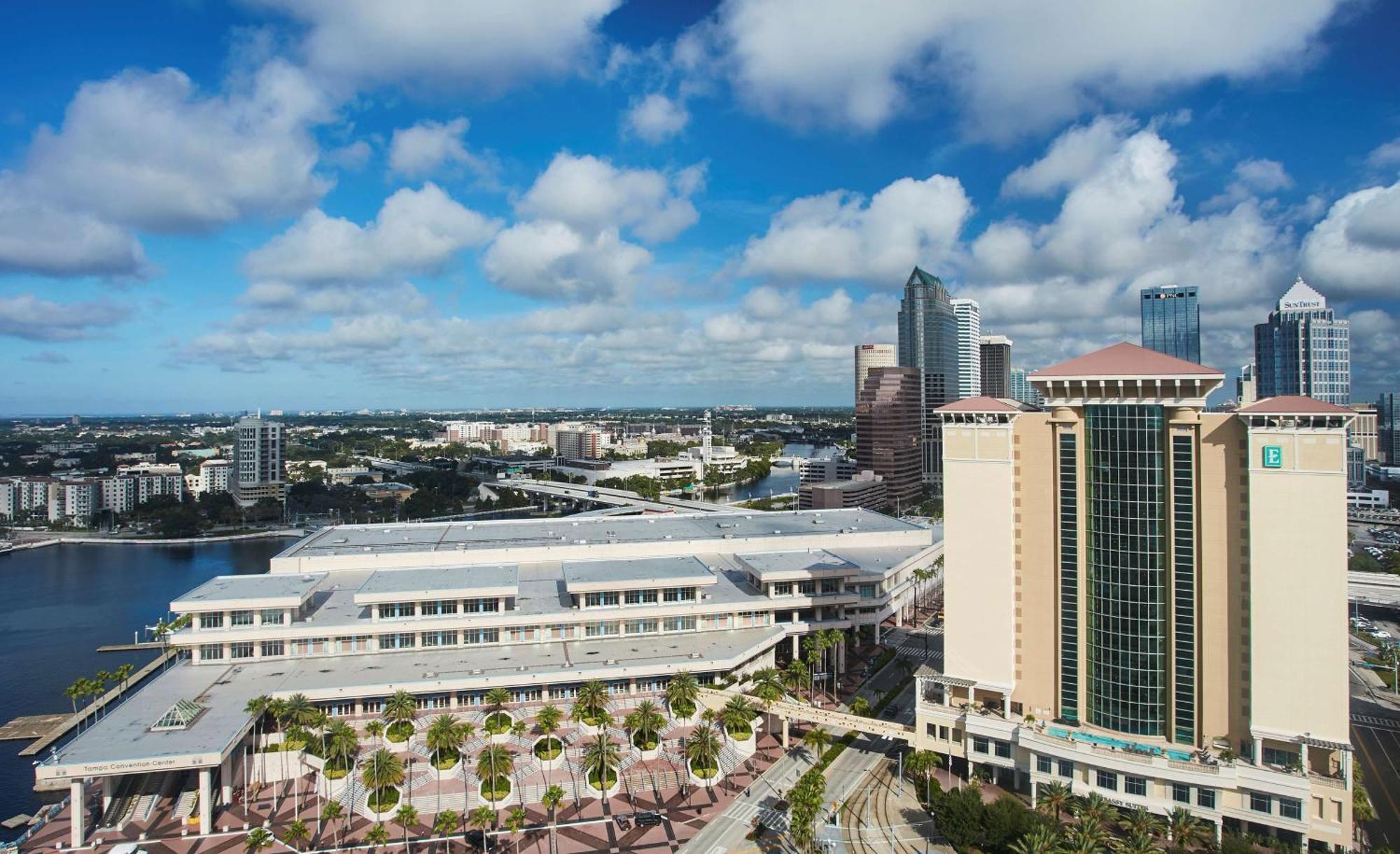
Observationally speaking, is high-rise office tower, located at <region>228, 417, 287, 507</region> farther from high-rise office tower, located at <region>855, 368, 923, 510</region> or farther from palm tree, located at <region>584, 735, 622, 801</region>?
palm tree, located at <region>584, 735, 622, 801</region>

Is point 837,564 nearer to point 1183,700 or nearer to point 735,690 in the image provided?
point 735,690

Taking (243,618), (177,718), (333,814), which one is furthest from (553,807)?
(243,618)

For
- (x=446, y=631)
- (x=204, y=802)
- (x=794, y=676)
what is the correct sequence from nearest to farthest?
(x=204, y=802) → (x=794, y=676) → (x=446, y=631)

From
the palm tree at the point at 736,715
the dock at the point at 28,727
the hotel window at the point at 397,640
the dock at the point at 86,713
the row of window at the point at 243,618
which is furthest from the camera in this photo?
the dock at the point at 28,727

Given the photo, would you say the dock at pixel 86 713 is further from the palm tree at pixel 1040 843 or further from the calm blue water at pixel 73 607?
the palm tree at pixel 1040 843

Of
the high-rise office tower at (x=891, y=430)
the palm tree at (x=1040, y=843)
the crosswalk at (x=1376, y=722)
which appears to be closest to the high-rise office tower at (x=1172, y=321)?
the high-rise office tower at (x=891, y=430)

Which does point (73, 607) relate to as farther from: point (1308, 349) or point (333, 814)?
point (1308, 349)

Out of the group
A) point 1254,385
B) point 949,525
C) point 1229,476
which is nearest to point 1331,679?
point 1229,476
